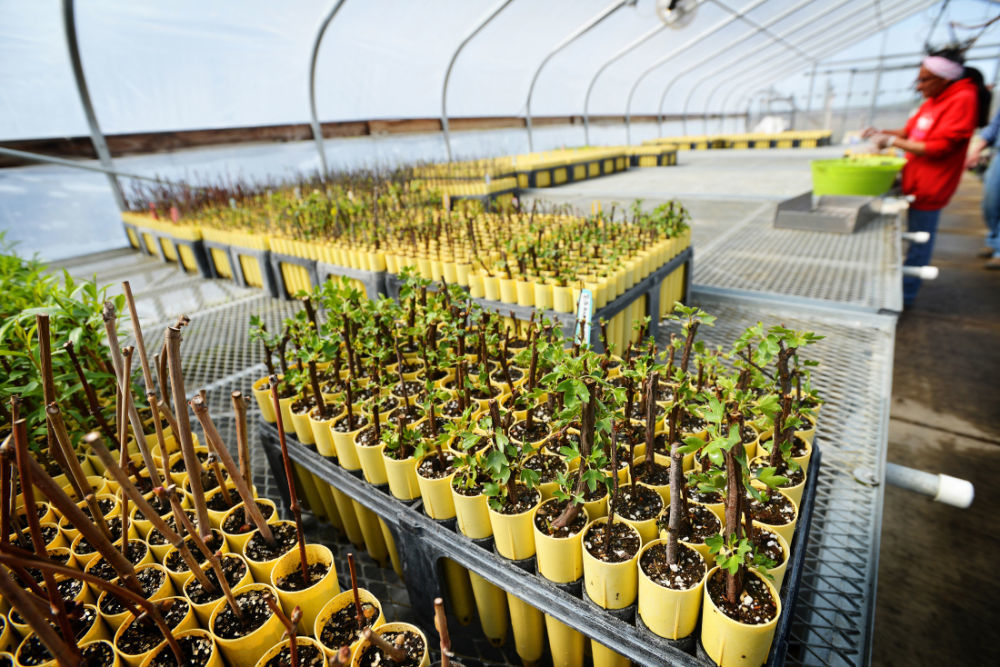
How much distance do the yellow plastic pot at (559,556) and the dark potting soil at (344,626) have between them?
401mm

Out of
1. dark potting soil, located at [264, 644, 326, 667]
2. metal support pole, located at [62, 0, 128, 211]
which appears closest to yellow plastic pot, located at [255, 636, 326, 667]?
dark potting soil, located at [264, 644, 326, 667]

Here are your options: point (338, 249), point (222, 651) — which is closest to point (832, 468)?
point (222, 651)

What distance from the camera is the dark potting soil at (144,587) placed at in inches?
41.4

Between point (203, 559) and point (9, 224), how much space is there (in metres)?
7.65

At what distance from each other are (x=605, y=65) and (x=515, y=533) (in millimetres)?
14626

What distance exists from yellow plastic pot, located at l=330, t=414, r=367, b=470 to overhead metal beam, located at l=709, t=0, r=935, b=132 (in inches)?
794

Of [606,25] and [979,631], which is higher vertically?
[606,25]

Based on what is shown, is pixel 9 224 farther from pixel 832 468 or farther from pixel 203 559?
pixel 832 468

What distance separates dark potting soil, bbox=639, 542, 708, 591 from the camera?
0.95 meters

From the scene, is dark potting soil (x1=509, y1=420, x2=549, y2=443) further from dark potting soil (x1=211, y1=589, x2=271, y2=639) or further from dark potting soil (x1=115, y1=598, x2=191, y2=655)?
dark potting soil (x1=115, y1=598, x2=191, y2=655)

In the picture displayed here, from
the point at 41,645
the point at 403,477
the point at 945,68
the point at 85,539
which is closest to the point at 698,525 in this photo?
the point at 403,477

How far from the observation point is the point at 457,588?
1.49 m

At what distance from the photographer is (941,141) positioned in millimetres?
3291

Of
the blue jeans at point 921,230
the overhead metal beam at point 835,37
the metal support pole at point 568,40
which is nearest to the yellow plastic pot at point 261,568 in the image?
the blue jeans at point 921,230
